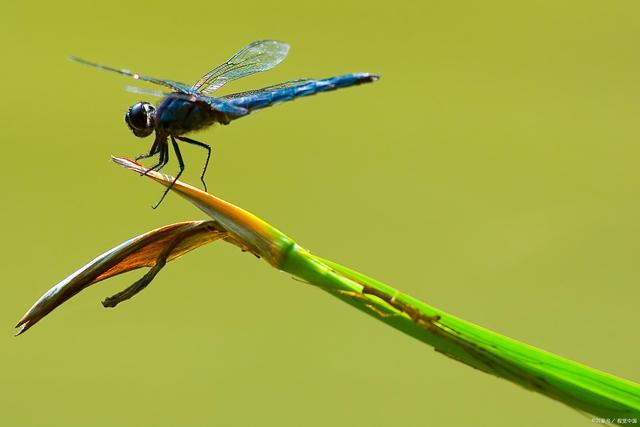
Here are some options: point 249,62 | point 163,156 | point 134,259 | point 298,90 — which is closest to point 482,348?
point 134,259

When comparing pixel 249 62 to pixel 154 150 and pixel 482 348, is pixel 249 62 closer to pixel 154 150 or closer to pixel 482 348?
pixel 154 150

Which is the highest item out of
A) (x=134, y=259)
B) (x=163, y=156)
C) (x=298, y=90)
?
(x=298, y=90)

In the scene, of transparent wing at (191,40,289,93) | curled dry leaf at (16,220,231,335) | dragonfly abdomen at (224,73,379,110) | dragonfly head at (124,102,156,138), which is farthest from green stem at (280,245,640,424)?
transparent wing at (191,40,289,93)

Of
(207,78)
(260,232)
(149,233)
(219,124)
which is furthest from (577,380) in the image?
(207,78)

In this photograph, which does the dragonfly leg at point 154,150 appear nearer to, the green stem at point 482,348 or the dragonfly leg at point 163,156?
the dragonfly leg at point 163,156

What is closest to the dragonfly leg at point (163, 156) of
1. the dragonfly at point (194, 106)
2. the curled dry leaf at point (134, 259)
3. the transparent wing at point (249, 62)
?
the dragonfly at point (194, 106)

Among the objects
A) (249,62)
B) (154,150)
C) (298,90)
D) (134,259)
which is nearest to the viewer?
(134,259)

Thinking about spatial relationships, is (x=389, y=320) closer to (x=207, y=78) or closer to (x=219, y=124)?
(x=219, y=124)
